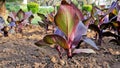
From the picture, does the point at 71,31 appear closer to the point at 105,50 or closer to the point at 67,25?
the point at 67,25

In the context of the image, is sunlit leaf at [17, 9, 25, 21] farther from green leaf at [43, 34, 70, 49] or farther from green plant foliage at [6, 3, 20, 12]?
→ green plant foliage at [6, 3, 20, 12]

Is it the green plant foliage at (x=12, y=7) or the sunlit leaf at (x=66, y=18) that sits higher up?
the sunlit leaf at (x=66, y=18)

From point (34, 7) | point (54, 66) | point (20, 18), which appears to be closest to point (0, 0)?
point (20, 18)

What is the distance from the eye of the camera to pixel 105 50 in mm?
2281

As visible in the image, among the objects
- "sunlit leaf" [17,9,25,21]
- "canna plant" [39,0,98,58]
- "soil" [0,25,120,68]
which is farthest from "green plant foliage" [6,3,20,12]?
"canna plant" [39,0,98,58]

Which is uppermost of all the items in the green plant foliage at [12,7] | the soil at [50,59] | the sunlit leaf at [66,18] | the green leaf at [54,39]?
the sunlit leaf at [66,18]

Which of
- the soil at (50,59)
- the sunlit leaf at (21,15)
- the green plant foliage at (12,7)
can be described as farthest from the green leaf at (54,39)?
the green plant foliage at (12,7)

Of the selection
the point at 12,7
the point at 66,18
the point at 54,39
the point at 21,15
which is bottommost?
the point at 12,7

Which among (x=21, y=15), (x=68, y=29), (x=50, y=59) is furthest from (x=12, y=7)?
(x=68, y=29)

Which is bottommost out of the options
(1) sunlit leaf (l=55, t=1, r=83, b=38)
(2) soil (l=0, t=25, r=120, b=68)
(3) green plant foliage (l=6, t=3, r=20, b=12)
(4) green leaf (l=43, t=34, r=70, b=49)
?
(3) green plant foliage (l=6, t=3, r=20, b=12)

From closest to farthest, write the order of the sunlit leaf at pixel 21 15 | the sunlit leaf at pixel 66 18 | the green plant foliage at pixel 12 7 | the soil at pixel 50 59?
the sunlit leaf at pixel 66 18
the soil at pixel 50 59
the sunlit leaf at pixel 21 15
the green plant foliage at pixel 12 7

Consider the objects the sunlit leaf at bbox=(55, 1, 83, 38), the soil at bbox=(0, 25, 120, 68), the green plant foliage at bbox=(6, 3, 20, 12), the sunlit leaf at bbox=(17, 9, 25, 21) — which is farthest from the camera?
the green plant foliage at bbox=(6, 3, 20, 12)

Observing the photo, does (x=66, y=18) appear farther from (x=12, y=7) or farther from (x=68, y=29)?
(x=12, y=7)

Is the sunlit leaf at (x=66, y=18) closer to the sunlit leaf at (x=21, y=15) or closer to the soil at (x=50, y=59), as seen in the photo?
the soil at (x=50, y=59)
